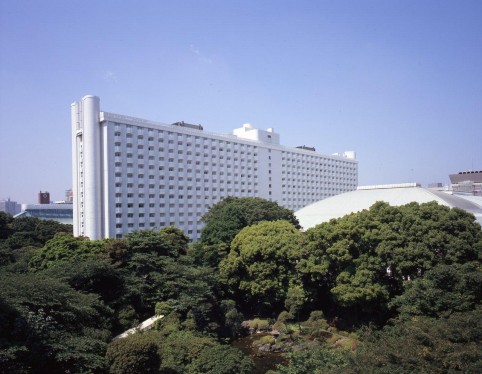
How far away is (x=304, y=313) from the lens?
23.6 metres

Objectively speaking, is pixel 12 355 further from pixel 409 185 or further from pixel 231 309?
pixel 409 185

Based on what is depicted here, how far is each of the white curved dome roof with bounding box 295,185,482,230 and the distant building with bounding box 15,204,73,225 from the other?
1899 inches

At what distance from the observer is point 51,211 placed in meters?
72.0

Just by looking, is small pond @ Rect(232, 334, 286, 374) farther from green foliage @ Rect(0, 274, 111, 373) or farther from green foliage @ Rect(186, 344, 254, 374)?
green foliage @ Rect(0, 274, 111, 373)

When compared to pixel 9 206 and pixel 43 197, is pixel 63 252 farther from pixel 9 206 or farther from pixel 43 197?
pixel 9 206

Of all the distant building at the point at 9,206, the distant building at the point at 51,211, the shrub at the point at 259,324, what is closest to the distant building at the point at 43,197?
the distant building at the point at 51,211

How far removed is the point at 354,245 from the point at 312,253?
248cm

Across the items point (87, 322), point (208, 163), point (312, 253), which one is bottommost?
point (87, 322)

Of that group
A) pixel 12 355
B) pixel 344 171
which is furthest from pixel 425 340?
pixel 344 171

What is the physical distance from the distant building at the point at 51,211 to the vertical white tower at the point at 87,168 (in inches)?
1016

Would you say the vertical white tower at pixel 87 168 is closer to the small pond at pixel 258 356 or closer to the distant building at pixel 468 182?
the small pond at pixel 258 356

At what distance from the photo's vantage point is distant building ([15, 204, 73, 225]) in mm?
69188

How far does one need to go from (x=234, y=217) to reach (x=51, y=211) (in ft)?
180

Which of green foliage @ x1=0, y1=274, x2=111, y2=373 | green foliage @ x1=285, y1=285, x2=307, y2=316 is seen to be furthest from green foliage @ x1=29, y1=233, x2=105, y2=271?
green foliage @ x1=285, y1=285, x2=307, y2=316
